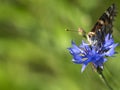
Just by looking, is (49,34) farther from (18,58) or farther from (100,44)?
(100,44)

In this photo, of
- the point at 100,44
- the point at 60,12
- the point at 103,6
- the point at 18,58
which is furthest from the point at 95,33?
the point at 18,58

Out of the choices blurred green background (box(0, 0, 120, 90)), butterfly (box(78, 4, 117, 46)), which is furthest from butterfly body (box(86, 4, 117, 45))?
blurred green background (box(0, 0, 120, 90))

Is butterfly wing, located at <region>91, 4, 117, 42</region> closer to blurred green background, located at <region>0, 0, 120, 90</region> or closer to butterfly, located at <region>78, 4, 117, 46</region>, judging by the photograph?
butterfly, located at <region>78, 4, 117, 46</region>

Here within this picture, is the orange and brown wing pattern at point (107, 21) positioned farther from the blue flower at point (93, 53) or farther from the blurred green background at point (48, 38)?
the blurred green background at point (48, 38)

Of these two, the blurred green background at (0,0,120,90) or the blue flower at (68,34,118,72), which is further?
the blurred green background at (0,0,120,90)

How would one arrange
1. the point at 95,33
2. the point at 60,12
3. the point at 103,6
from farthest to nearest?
the point at 103,6 → the point at 60,12 → the point at 95,33

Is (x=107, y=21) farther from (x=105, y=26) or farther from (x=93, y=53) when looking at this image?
(x=93, y=53)
